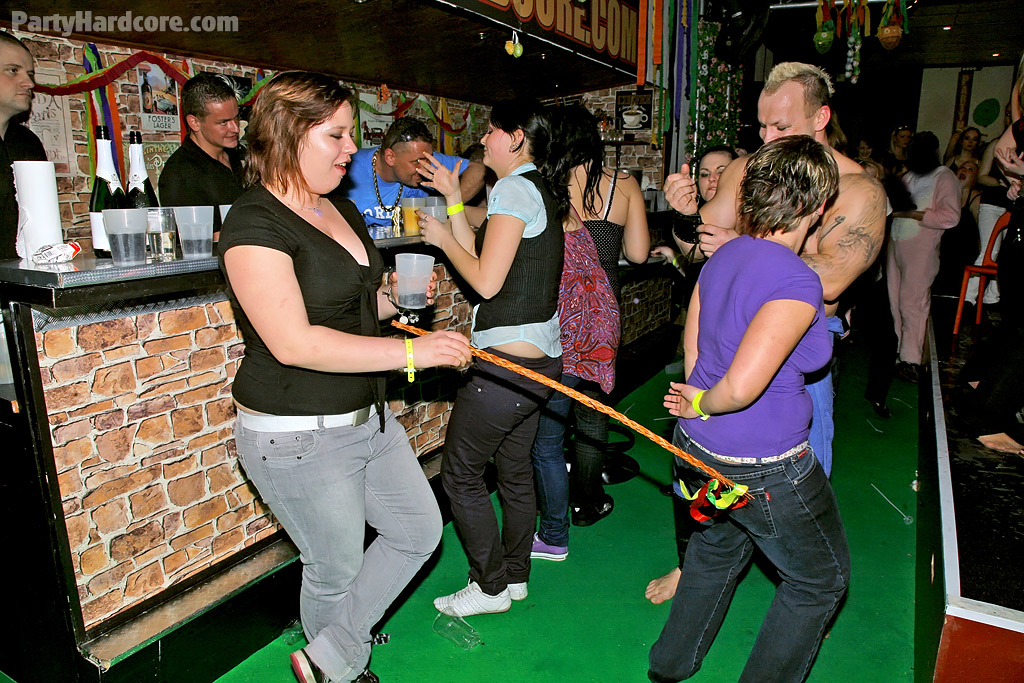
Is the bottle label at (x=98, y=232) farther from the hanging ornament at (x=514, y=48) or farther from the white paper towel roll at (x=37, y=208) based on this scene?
the hanging ornament at (x=514, y=48)

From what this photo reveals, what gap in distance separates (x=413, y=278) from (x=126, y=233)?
2.68 feet

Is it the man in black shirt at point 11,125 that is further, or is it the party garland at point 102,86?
the party garland at point 102,86

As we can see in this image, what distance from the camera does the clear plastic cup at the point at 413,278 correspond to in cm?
202

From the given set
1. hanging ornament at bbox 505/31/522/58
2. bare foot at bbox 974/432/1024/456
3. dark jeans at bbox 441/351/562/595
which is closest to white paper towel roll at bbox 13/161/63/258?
dark jeans at bbox 441/351/562/595

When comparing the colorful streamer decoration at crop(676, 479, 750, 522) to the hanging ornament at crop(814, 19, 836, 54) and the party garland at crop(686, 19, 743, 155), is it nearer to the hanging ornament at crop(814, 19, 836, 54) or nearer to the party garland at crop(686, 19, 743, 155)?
the hanging ornament at crop(814, 19, 836, 54)

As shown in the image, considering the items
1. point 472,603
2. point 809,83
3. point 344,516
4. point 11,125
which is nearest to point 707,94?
point 809,83

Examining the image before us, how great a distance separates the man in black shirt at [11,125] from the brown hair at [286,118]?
7.22 ft

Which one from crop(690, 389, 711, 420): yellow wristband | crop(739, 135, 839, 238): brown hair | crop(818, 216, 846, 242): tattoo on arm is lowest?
crop(690, 389, 711, 420): yellow wristband

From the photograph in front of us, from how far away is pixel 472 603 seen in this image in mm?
2613

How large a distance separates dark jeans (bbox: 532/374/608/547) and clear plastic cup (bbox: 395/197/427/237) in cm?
103

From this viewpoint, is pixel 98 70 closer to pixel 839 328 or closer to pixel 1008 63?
pixel 839 328

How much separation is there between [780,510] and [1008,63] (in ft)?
52.4

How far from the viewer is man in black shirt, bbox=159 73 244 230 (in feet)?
11.9

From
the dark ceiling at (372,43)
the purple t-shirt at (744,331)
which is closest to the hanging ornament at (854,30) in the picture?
the dark ceiling at (372,43)
